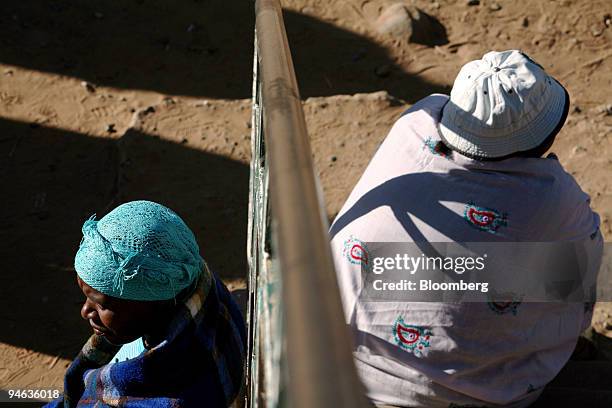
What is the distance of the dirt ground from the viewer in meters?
4.34

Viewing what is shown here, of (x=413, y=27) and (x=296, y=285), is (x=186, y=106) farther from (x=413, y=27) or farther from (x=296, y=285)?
(x=296, y=285)

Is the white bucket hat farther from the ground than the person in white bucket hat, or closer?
farther from the ground

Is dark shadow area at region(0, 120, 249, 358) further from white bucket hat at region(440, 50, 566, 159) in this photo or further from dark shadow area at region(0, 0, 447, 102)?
white bucket hat at region(440, 50, 566, 159)

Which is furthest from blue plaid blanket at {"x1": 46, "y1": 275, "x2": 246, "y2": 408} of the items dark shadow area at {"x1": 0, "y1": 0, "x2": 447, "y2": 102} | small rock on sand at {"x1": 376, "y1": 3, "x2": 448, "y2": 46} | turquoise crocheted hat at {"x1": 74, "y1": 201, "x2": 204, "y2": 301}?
small rock on sand at {"x1": 376, "y1": 3, "x2": 448, "y2": 46}

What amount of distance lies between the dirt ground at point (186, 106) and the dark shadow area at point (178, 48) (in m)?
0.01

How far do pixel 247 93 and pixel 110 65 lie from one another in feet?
3.61

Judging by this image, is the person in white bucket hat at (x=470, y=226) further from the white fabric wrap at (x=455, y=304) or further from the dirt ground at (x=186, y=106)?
the dirt ground at (x=186, y=106)

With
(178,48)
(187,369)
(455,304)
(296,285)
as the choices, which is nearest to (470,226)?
(455,304)

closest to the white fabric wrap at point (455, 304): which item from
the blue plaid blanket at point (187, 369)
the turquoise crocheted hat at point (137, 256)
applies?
the blue plaid blanket at point (187, 369)

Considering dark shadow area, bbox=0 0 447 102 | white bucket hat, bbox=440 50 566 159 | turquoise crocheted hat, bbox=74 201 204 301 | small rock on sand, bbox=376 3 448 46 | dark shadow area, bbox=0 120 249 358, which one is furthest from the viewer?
small rock on sand, bbox=376 3 448 46

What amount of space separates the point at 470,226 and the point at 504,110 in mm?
349

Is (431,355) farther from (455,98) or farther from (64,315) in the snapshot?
(64,315)

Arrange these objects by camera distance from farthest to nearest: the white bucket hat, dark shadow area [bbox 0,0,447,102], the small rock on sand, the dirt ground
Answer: the small rock on sand
dark shadow area [bbox 0,0,447,102]
the dirt ground
the white bucket hat

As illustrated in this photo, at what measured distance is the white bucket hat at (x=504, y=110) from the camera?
92.3 inches
